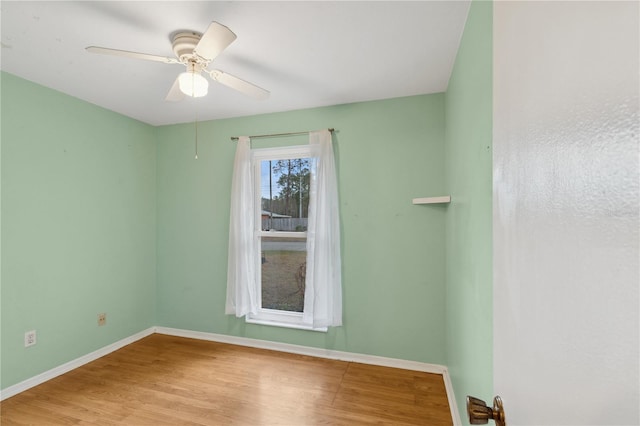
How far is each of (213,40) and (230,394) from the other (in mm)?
2357

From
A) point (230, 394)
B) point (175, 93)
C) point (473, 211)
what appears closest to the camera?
point (473, 211)

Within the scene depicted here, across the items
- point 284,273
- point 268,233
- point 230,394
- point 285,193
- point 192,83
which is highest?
point 192,83

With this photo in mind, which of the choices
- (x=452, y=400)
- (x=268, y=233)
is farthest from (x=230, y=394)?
(x=452, y=400)

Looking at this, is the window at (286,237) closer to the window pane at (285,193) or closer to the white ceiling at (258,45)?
the window pane at (285,193)

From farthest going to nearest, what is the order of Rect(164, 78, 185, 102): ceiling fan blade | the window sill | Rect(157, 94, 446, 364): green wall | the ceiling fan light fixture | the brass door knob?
the window sill
Rect(157, 94, 446, 364): green wall
Rect(164, 78, 185, 102): ceiling fan blade
the ceiling fan light fixture
the brass door knob

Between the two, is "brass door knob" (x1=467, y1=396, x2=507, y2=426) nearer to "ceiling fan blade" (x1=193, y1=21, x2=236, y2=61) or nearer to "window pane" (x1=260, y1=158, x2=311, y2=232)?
"ceiling fan blade" (x1=193, y1=21, x2=236, y2=61)

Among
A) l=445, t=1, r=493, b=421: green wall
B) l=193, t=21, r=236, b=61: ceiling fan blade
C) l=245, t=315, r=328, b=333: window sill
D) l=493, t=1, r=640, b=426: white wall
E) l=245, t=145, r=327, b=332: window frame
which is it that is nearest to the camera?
l=493, t=1, r=640, b=426: white wall

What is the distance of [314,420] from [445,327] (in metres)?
1.28

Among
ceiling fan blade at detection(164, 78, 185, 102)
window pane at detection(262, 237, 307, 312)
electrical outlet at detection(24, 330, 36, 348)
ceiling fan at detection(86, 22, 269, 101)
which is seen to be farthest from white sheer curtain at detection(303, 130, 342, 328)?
electrical outlet at detection(24, 330, 36, 348)

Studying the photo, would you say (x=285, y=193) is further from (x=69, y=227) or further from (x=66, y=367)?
(x=66, y=367)

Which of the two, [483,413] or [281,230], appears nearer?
[483,413]

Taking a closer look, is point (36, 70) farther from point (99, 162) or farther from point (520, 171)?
point (520, 171)

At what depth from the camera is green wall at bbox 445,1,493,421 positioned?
1095mm

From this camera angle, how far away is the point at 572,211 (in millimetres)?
328
